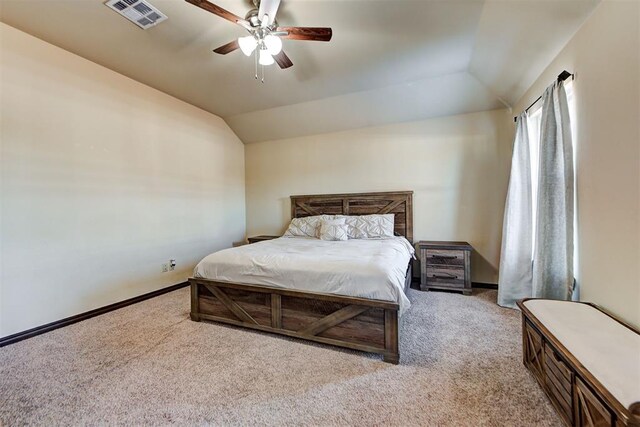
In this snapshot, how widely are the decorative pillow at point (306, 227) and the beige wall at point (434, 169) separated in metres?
0.60

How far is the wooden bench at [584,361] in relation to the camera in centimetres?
92

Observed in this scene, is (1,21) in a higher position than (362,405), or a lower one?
higher

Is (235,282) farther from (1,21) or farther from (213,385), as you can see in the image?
(1,21)

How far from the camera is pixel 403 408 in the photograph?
1.43 metres

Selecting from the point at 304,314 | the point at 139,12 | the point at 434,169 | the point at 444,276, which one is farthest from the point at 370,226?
the point at 139,12

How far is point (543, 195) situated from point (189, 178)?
4395 millimetres

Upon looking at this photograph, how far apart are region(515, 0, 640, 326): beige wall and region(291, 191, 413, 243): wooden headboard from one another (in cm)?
205

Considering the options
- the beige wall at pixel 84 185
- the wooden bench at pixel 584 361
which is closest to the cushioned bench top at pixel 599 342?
the wooden bench at pixel 584 361

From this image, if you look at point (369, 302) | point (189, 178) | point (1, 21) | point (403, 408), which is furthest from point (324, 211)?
point (1, 21)

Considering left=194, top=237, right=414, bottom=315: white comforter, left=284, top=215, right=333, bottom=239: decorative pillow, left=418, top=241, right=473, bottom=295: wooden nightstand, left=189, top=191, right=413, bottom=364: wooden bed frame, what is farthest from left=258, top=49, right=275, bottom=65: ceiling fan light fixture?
left=418, top=241, right=473, bottom=295: wooden nightstand

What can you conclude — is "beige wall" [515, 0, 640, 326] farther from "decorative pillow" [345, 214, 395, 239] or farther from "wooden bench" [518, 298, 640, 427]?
"decorative pillow" [345, 214, 395, 239]

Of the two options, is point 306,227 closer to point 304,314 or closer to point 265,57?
point 304,314

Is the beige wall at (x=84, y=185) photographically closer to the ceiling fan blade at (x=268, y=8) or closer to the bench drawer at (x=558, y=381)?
the ceiling fan blade at (x=268, y=8)

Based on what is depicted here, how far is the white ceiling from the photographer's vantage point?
206 centimetres
